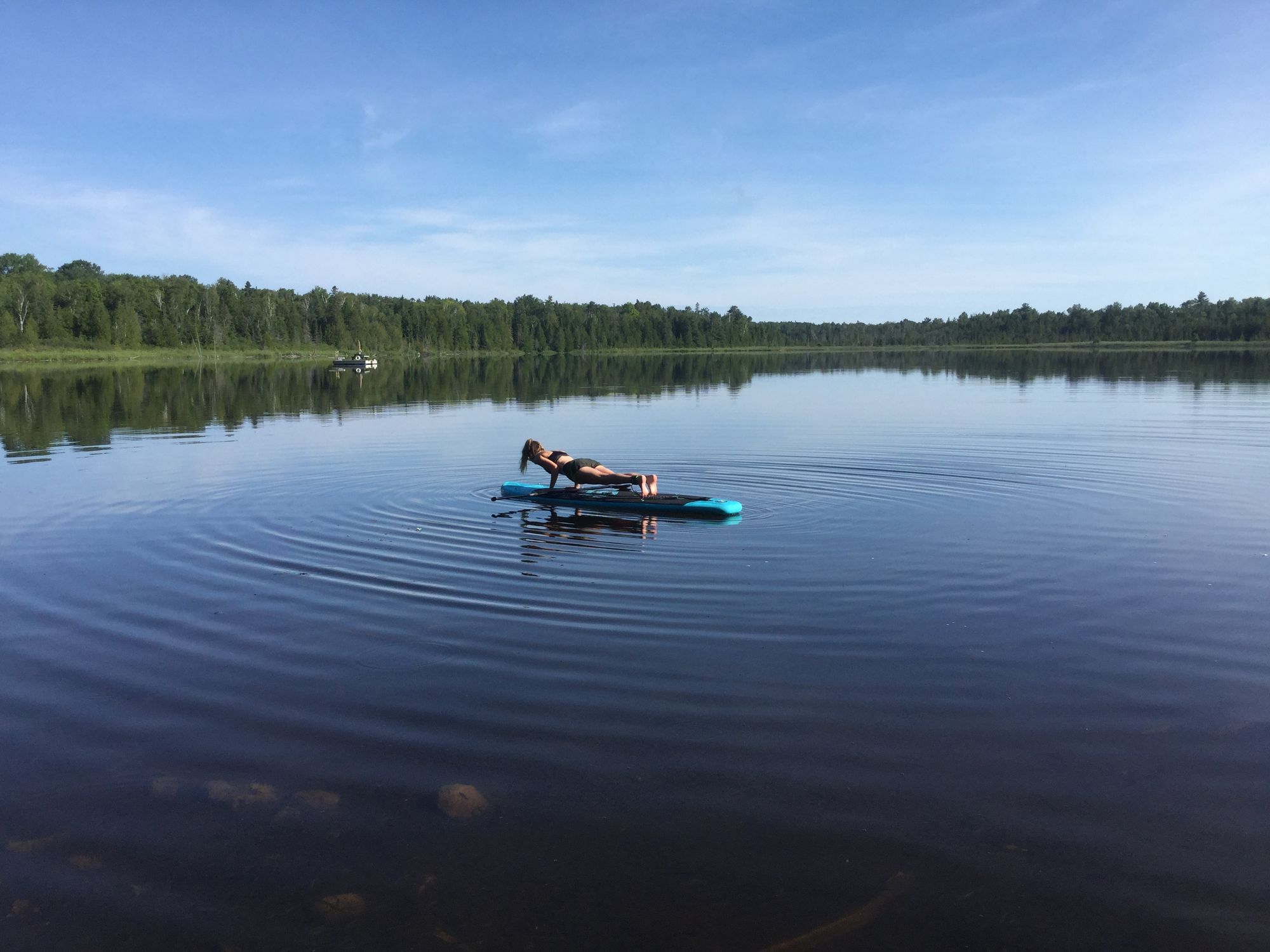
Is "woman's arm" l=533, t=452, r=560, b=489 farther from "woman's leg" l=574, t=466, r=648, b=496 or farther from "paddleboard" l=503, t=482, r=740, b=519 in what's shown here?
"woman's leg" l=574, t=466, r=648, b=496

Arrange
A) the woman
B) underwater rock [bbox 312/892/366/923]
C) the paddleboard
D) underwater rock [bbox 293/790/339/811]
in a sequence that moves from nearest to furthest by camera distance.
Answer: underwater rock [bbox 312/892/366/923]
underwater rock [bbox 293/790/339/811]
the paddleboard
the woman

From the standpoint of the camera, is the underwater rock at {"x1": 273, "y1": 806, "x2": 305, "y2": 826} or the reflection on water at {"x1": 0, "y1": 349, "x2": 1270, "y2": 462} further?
the reflection on water at {"x1": 0, "y1": 349, "x2": 1270, "y2": 462}

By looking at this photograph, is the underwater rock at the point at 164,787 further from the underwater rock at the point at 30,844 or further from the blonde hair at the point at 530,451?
the blonde hair at the point at 530,451

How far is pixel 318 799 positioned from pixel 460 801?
1069 millimetres

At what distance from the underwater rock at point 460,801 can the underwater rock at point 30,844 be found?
2.61 metres

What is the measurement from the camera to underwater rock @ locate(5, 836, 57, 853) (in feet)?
19.8

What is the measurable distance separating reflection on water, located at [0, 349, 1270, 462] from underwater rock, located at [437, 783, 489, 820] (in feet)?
81.0

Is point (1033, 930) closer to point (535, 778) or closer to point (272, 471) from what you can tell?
point (535, 778)

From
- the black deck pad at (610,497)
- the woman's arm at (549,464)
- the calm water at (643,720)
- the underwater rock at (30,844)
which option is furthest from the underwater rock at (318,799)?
the woman's arm at (549,464)

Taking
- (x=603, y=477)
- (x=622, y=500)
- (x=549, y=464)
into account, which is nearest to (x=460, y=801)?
(x=622, y=500)

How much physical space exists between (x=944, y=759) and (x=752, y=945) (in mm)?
2652

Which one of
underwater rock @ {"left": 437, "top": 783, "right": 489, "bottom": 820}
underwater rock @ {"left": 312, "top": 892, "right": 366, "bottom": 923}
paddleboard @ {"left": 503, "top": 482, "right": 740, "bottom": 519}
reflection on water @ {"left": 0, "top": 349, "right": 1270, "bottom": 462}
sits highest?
reflection on water @ {"left": 0, "top": 349, "right": 1270, "bottom": 462}

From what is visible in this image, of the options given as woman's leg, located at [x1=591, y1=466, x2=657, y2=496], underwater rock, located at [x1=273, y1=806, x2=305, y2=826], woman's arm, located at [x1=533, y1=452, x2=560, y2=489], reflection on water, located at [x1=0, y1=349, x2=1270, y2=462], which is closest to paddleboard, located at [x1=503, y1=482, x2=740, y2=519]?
woman's leg, located at [x1=591, y1=466, x2=657, y2=496]

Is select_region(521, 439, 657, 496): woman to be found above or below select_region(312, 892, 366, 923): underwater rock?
above
